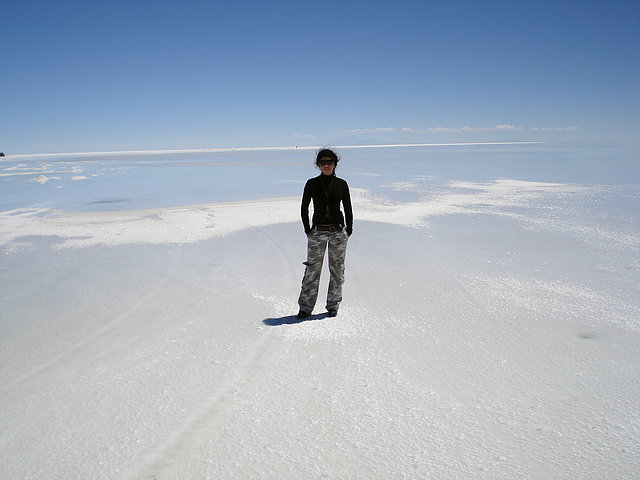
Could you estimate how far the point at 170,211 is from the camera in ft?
35.6

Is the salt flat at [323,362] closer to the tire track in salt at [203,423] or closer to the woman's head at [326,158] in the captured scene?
the tire track in salt at [203,423]

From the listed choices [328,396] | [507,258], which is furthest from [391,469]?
[507,258]

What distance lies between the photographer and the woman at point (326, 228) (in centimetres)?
381

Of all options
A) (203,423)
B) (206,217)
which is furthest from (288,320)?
(206,217)

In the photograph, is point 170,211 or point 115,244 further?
point 170,211

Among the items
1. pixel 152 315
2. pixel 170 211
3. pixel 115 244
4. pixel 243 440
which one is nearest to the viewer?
pixel 243 440

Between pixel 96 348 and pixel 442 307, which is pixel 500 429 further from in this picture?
pixel 96 348

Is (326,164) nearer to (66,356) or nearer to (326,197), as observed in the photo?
(326,197)

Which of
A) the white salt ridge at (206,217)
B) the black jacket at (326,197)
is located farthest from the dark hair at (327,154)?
the white salt ridge at (206,217)

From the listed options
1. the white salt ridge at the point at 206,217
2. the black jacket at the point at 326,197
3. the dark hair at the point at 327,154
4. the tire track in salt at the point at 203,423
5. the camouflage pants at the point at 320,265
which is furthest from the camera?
the white salt ridge at the point at 206,217

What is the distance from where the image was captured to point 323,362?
10.2ft

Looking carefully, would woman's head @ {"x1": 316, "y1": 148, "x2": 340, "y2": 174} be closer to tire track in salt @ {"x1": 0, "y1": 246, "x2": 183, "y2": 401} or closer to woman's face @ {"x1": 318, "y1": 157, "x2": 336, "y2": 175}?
woman's face @ {"x1": 318, "y1": 157, "x2": 336, "y2": 175}

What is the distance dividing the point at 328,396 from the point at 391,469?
70cm

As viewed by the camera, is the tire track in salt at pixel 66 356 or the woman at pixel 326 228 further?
the woman at pixel 326 228
